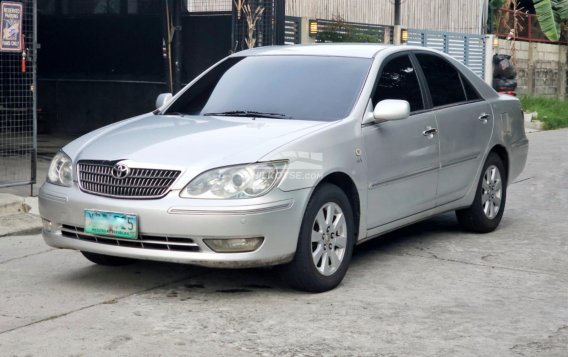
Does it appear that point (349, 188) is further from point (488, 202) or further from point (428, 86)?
point (488, 202)

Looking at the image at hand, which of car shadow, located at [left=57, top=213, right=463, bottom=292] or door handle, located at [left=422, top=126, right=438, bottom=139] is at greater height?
door handle, located at [left=422, top=126, right=438, bottom=139]

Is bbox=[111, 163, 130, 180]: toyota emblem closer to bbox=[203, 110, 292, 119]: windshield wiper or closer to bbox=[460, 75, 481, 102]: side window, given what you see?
bbox=[203, 110, 292, 119]: windshield wiper

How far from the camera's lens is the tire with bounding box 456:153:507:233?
317 inches

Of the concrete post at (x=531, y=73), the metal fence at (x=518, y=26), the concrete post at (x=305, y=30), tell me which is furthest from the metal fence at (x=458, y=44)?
the concrete post at (x=305, y=30)

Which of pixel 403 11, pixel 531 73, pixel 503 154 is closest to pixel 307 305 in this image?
pixel 503 154

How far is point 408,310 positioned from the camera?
5.68 metres

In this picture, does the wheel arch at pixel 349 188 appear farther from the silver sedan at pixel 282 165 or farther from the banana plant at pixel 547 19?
the banana plant at pixel 547 19

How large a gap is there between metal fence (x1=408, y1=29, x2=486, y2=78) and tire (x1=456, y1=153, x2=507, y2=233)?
1217 centimetres

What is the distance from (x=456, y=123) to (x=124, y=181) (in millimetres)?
2978

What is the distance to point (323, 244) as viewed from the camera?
6051 mm

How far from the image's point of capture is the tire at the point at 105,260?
21.7 feet

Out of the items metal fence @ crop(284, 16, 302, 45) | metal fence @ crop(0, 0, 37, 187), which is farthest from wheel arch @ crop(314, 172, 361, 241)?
metal fence @ crop(284, 16, 302, 45)

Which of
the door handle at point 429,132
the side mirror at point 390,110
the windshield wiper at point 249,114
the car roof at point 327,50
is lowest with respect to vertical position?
the door handle at point 429,132

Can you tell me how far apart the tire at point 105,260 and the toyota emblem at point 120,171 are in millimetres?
935
